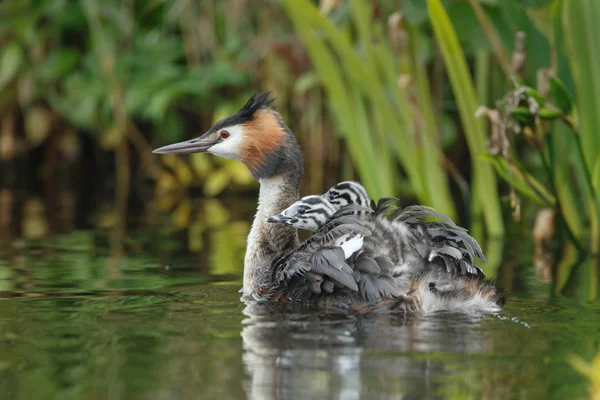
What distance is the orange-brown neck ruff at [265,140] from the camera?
214 inches

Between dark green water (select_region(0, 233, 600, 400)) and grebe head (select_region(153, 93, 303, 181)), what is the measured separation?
2.64 ft

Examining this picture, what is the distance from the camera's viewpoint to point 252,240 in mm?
5219

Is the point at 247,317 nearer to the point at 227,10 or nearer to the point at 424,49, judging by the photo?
the point at 424,49

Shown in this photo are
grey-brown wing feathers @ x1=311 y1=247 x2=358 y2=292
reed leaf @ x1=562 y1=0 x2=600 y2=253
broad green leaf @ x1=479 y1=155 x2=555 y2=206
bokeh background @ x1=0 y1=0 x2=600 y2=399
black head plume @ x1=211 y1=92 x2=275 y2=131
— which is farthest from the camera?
broad green leaf @ x1=479 y1=155 x2=555 y2=206

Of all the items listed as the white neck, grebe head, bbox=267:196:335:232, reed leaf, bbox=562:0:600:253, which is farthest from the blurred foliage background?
grebe head, bbox=267:196:335:232

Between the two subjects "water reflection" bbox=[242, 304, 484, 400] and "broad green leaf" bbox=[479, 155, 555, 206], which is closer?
"water reflection" bbox=[242, 304, 484, 400]

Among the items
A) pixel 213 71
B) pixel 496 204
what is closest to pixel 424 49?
pixel 496 204

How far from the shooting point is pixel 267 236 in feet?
17.2

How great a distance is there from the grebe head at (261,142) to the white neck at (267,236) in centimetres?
7

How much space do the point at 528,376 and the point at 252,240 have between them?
2236 mm

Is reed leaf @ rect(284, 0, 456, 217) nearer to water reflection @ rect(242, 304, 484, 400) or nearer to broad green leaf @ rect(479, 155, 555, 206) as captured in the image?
broad green leaf @ rect(479, 155, 555, 206)

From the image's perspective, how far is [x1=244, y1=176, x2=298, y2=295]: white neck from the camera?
4.96 meters

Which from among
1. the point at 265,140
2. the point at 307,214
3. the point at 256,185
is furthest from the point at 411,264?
the point at 256,185

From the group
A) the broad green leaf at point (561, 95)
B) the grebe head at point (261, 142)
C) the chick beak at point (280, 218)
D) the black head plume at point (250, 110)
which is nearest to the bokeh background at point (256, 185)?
the broad green leaf at point (561, 95)
